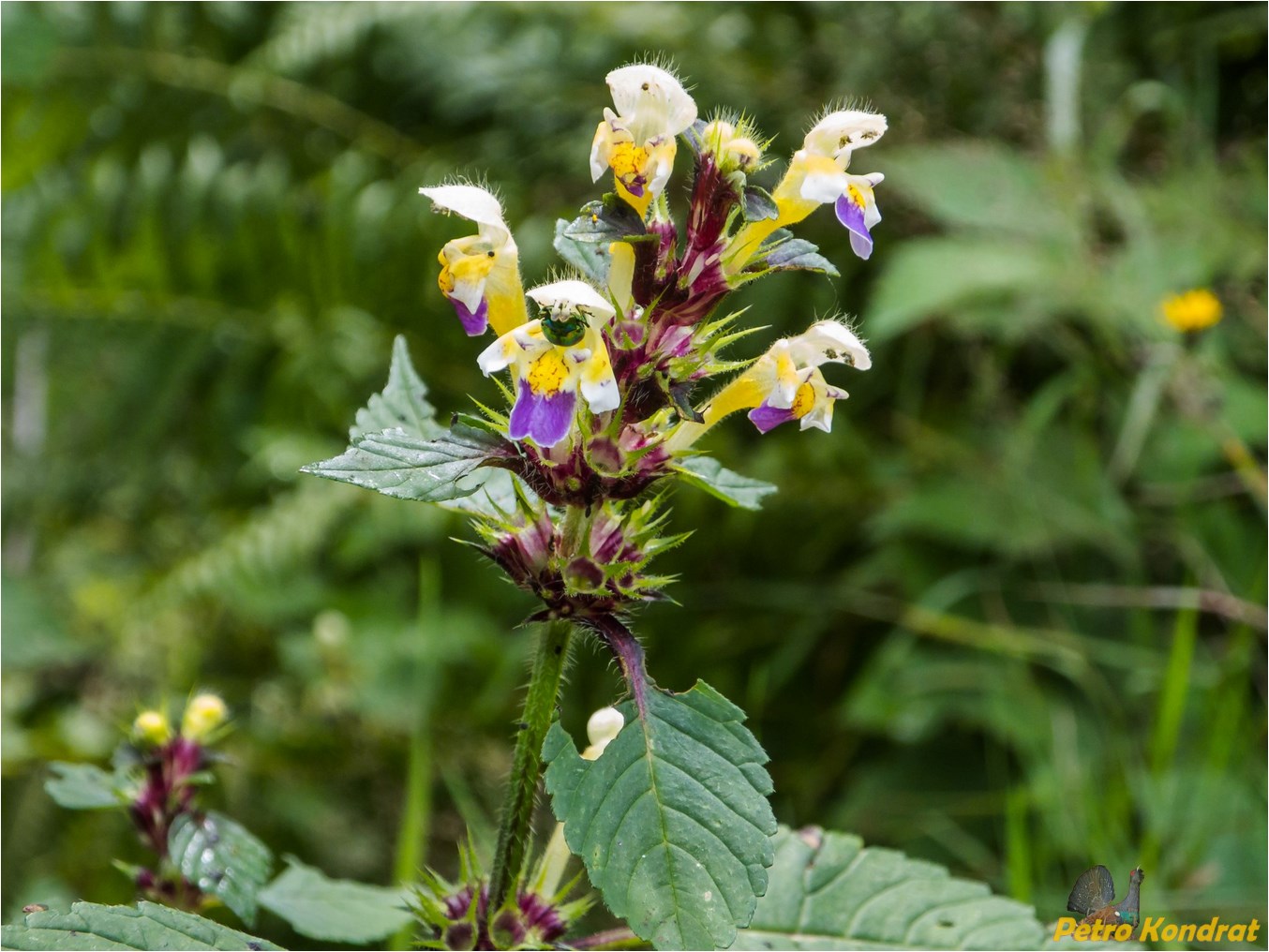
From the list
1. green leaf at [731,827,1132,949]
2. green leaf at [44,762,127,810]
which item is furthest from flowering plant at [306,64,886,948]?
green leaf at [44,762,127,810]

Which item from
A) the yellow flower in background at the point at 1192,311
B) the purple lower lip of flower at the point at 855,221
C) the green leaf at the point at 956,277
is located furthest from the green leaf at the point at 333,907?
the yellow flower in background at the point at 1192,311

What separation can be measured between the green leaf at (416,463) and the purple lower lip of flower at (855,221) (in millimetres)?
281

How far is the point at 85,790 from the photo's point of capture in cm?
97

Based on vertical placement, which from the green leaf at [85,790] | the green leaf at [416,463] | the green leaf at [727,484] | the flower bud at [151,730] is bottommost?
the green leaf at [85,790]

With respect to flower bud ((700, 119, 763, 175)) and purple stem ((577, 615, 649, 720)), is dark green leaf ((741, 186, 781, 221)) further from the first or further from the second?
purple stem ((577, 615, 649, 720))

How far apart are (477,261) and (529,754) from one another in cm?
35

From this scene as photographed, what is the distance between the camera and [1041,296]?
2158 millimetres

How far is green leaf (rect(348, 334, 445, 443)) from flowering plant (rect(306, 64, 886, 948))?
7cm

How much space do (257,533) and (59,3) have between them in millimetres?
1473

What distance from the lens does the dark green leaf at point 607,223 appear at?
70cm

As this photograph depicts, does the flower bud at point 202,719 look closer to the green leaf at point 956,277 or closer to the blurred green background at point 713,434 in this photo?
the blurred green background at point 713,434

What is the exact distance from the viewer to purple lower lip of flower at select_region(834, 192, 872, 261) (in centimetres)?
76

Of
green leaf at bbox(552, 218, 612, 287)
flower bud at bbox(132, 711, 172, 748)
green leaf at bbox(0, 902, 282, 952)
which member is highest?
green leaf at bbox(552, 218, 612, 287)

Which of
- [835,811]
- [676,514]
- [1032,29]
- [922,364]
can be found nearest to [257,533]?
[676,514]
